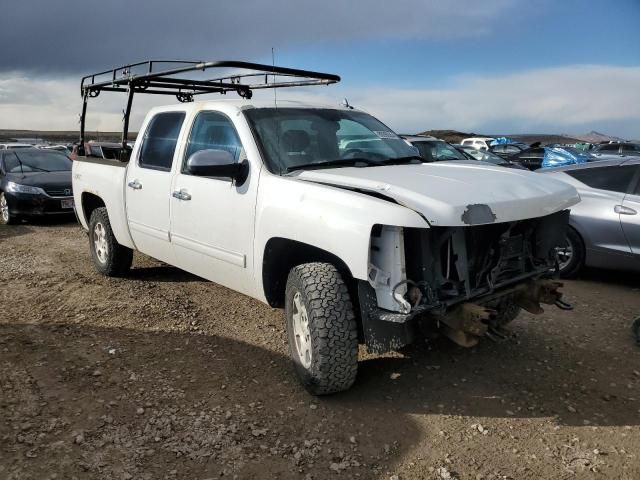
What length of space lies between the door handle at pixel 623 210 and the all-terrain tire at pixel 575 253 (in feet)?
1.54

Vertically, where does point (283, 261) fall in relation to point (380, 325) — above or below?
above

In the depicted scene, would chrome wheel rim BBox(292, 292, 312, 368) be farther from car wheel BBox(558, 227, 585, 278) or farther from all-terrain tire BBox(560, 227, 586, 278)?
all-terrain tire BBox(560, 227, 586, 278)

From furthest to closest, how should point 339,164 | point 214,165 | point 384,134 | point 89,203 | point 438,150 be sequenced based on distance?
1. point 438,150
2. point 89,203
3. point 384,134
4. point 339,164
5. point 214,165

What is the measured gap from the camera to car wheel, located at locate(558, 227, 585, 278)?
623 cm

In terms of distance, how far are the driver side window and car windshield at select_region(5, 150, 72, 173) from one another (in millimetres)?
8096

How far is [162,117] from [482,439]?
3882 mm

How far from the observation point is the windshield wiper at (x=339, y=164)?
398cm

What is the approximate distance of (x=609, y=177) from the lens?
6.28 metres

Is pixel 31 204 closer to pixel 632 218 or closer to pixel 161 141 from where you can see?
pixel 161 141

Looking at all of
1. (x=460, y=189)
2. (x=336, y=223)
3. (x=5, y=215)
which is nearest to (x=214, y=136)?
(x=336, y=223)

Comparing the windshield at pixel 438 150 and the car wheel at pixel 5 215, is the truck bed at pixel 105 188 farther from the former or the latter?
the windshield at pixel 438 150

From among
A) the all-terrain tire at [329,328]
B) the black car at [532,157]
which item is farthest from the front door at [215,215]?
the black car at [532,157]

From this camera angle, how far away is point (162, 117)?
206 inches

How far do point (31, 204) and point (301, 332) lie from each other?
28.0 ft
